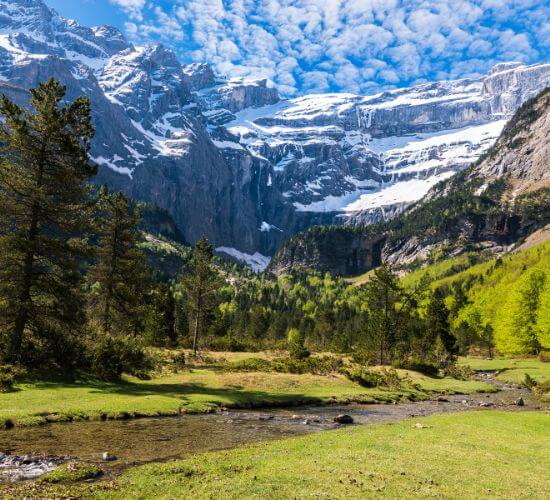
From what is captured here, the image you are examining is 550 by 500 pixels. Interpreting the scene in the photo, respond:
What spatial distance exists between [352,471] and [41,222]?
96.5 feet

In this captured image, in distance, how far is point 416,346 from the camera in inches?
3467

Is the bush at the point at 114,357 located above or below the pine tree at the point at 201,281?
below

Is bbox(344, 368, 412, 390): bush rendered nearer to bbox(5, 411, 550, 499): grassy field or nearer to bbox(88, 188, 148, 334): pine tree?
bbox(88, 188, 148, 334): pine tree

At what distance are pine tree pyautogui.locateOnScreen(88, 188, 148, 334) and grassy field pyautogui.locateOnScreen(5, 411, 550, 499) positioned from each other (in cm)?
3335

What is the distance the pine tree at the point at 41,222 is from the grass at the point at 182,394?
4.87 metres

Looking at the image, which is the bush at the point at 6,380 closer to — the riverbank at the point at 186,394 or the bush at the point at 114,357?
the riverbank at the point at 186,394

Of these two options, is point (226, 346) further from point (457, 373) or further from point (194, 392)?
point (194, 392)

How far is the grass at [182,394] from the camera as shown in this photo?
22.9 meters

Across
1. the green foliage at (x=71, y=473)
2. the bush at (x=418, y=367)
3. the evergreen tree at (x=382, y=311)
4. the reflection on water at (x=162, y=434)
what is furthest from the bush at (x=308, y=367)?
the green foliage at (x=71, y=473)

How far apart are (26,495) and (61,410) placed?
1212 cm

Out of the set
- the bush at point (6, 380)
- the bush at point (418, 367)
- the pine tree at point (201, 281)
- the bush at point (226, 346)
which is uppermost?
the pine tree at point (201, 281)

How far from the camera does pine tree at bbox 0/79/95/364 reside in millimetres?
30531

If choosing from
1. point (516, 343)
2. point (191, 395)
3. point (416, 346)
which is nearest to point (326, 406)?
point (191, 395)

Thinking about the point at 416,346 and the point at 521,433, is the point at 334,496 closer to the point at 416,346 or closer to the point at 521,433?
the point at 521,433
